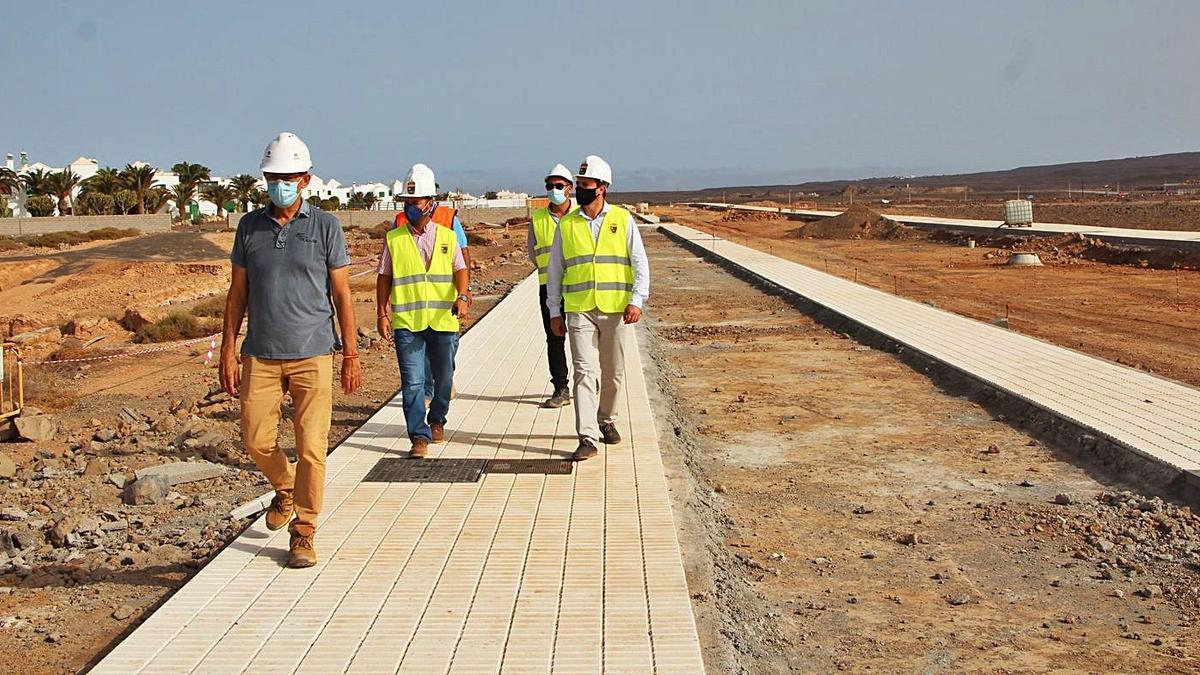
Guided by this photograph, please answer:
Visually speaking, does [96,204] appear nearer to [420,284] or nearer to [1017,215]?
[1017,215]

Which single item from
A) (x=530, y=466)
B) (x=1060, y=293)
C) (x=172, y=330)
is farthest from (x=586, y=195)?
(x=1060, y=293)

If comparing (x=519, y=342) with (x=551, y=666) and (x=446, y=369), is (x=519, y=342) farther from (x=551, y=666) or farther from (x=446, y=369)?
(x=551, y=666)

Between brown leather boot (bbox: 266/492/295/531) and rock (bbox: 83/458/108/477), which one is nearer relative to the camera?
brown leather boot (bbox: 266/492/295/531)

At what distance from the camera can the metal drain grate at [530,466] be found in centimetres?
721

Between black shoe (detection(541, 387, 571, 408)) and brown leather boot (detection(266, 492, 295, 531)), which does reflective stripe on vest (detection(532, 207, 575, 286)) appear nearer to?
black shoe (detection(541, 387, 571, 408))

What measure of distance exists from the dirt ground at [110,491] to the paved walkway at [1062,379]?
17.8 feet

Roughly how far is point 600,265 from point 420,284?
112cm

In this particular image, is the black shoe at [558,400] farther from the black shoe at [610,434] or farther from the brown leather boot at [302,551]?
the brown leather boot at [302,551]

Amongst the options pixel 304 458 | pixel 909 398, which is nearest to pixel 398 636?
pixel 304 458

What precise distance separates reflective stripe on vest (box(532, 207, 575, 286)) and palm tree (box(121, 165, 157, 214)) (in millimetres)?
72820

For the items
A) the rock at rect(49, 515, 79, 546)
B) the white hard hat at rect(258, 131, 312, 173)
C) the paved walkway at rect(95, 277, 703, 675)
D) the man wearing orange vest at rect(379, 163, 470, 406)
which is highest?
the white hard hat at rect(258, 131, 312, 173)

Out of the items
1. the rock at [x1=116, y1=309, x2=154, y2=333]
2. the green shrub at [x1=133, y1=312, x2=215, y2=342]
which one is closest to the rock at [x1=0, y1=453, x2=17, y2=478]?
the green shrub at [x1=133, y1=312, x2=215, y2=342]

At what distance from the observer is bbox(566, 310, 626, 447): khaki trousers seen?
7.41 m

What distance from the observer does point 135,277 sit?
3134 cm
